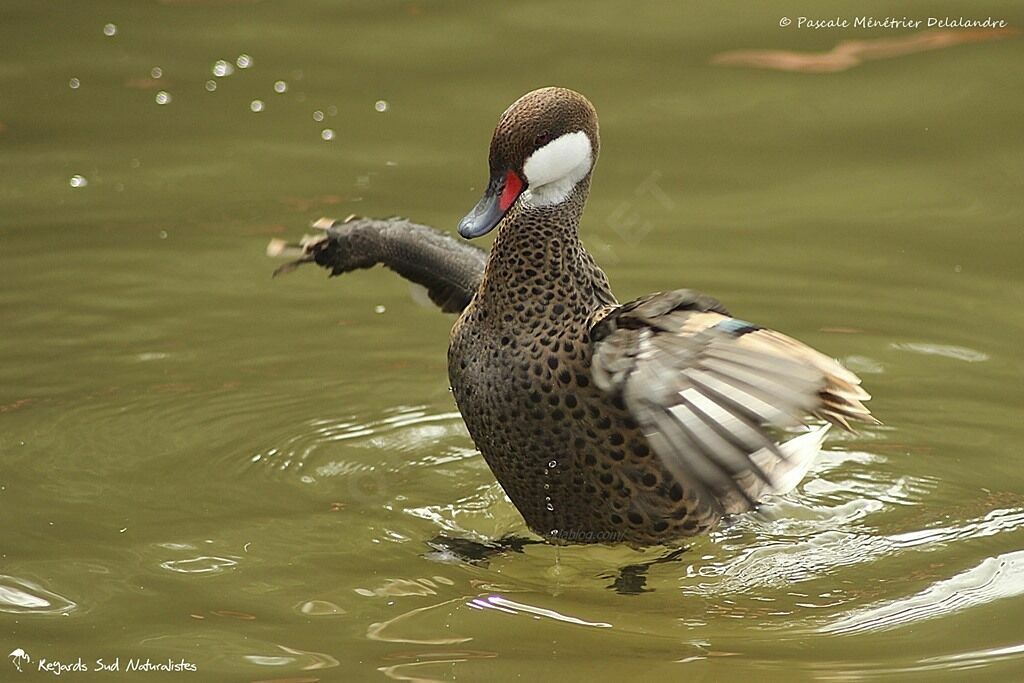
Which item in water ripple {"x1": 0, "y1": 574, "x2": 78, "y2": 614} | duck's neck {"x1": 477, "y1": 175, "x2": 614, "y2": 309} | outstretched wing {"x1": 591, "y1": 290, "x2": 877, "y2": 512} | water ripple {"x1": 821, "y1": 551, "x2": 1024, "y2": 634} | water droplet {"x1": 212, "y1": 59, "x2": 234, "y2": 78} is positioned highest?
water droplet {"x1": 212, "y1": 59, "x2": 234, "y2": 78}

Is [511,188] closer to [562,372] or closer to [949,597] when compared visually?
[562,372]

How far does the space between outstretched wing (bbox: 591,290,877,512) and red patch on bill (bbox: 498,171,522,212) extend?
0.62 meters

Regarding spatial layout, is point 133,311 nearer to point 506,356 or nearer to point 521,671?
point 506,356

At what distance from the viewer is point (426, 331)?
614 centimetres

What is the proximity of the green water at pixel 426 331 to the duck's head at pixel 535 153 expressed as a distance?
974 millimetres

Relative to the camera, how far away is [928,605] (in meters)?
4.26

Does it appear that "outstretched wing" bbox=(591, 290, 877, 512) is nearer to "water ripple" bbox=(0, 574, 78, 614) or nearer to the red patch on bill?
Result: the red patch on bill

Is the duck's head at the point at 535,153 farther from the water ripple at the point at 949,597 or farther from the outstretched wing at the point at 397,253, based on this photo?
the water ripple at the point at 949,597

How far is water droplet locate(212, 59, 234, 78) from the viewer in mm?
8289

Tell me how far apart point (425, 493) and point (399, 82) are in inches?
142

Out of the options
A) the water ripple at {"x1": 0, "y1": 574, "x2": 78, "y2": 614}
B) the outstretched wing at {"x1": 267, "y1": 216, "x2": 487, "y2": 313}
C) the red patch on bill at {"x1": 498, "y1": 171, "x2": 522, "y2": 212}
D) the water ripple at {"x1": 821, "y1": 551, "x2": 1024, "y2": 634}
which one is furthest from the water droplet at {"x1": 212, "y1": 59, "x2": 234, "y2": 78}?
the water ripple at {"x1": 821, "y1": 551, "x2": 1024, "y2": 634}

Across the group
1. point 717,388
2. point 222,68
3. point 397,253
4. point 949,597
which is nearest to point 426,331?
point 397,253

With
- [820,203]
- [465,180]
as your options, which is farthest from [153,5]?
[820,203]

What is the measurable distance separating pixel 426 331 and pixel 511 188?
5.97ft
